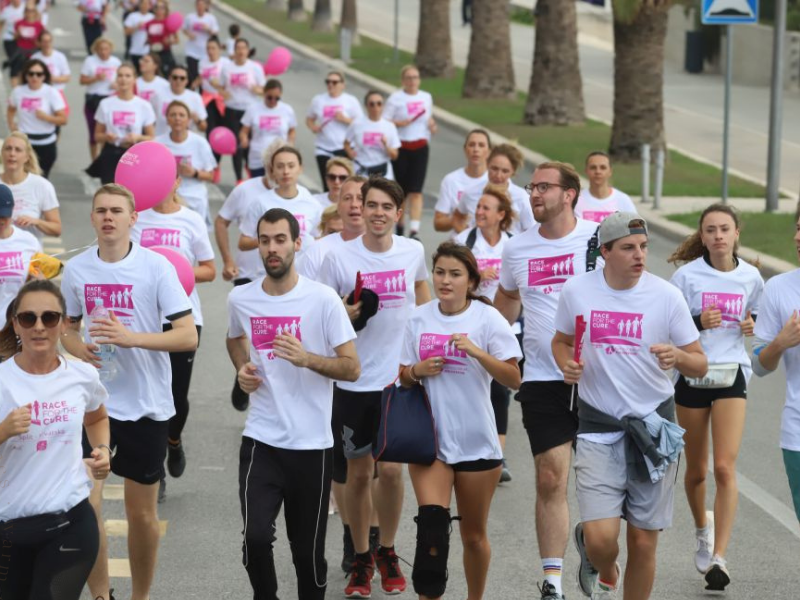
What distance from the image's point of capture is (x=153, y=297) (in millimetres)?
8328

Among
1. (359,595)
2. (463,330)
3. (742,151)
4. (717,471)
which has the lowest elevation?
(359,595)

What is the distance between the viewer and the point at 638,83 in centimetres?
2566

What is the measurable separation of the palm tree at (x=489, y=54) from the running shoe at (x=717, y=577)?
25102 mm

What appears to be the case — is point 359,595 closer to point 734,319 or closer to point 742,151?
point 734,319

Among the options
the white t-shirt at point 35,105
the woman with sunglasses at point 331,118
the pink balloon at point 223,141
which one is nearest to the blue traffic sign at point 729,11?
the woman with sunglasses at point 331,118

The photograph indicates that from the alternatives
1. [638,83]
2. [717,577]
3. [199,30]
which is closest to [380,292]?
[717,577]

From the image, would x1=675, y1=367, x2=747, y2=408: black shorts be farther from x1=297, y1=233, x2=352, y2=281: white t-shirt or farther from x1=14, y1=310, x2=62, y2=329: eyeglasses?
x1=14, y1=310, x2=62, y2=329: eyeglasses

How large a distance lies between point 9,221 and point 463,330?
3.36m

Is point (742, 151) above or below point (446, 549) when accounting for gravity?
above


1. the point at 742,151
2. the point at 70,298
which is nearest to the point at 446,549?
the point at 70,298

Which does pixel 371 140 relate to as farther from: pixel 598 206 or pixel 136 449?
pixel 136 449

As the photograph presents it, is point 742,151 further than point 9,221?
Yes

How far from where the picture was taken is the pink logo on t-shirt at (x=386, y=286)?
30.4 ft

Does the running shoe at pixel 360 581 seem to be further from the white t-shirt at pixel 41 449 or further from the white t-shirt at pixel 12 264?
the white t-shirt at pixel 12 264
